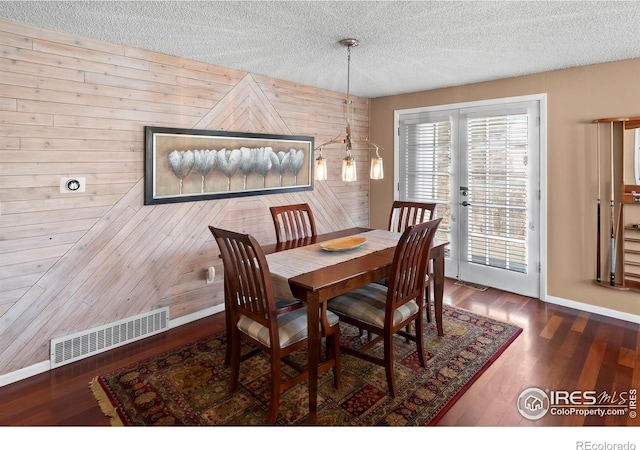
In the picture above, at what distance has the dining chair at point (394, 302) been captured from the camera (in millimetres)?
2332

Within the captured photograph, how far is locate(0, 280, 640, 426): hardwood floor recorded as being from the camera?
216cm

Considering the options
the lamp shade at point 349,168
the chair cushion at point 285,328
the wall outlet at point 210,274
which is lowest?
the chair cushion at point 285,328

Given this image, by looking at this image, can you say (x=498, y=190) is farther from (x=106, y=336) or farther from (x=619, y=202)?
(x=106, y=336)

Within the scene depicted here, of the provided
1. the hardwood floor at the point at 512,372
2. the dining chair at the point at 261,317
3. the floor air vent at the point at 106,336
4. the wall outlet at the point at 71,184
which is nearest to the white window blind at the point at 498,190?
the hardwood floor at the point at 512,372

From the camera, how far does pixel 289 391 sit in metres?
2.38

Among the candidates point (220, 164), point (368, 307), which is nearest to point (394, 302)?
point (368, 307)

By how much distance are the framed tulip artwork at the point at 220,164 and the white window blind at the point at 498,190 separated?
192 cm

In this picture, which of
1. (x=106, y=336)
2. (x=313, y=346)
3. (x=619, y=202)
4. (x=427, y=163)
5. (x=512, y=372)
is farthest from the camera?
(x=427, y=163)

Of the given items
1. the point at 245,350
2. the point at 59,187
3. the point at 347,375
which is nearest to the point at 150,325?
the point at 245,350

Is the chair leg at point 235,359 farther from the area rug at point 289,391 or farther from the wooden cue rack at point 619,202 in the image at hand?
the wooden cue rack at point 619,202

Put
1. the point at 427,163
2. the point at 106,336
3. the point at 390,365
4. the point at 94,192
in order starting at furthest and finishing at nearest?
the point at 427,163
the point at 106,336
the point at 94,192
the point at 390,365

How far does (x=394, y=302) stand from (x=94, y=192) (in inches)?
90.6

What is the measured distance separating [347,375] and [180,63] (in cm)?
286

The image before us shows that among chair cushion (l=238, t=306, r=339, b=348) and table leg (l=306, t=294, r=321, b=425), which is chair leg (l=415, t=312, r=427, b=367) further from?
table leg (l=306, t=294, r=321, b=425)
